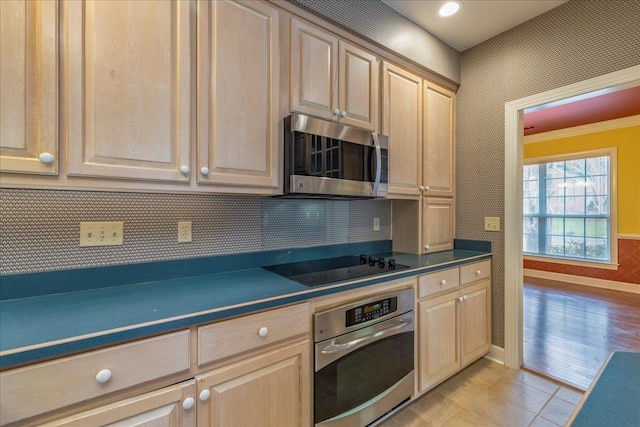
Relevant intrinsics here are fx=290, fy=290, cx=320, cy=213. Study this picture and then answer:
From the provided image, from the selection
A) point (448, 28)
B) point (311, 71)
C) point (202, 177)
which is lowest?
point (202, 177)

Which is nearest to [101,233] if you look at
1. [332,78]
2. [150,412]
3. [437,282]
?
[150,412]

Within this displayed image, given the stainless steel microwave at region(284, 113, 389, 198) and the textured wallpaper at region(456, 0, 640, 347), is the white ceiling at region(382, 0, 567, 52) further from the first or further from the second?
the stainless steel microwave at region(284, 113, 389, 198)

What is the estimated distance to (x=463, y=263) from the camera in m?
2.11

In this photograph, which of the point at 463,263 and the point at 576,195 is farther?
the point at 576,195

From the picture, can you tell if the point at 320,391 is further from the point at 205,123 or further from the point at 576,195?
the point at 576,195

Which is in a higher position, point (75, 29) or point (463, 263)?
point (75, 29)

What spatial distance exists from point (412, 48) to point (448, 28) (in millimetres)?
394

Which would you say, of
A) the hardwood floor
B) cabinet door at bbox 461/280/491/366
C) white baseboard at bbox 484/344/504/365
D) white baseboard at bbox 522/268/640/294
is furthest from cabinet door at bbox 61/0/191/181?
white baseboard at bbox 522/268/640/294

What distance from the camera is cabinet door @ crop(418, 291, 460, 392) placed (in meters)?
1.83

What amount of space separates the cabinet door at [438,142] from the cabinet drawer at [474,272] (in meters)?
0.62

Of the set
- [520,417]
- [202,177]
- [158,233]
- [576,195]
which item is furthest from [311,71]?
[576,195]

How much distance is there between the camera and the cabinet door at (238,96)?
50.9 inches

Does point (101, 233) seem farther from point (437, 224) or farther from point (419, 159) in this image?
point (437, 224)

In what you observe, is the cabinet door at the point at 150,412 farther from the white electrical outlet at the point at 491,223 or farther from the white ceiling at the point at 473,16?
the white ceiling at the point at 473,16
